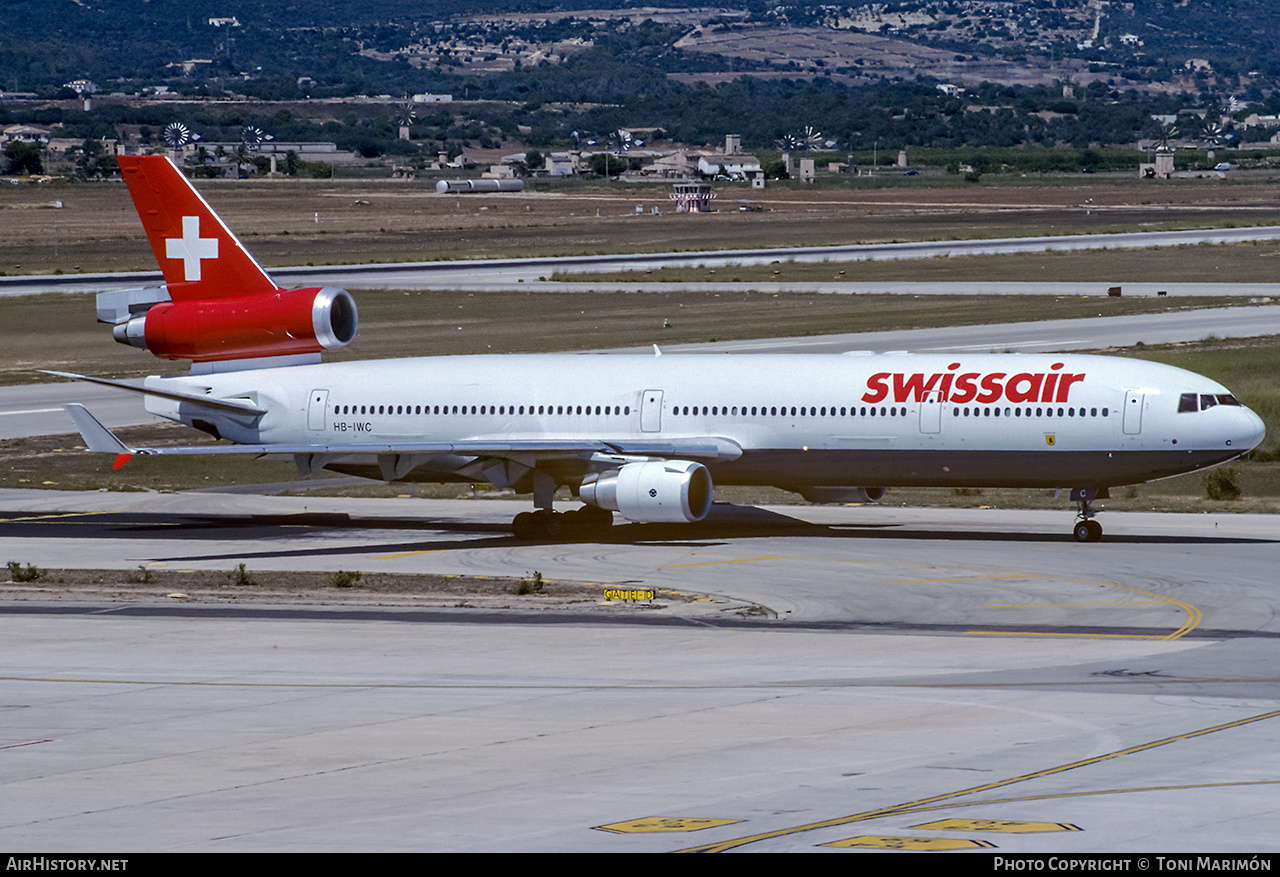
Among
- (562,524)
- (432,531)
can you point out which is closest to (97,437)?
(432,531)

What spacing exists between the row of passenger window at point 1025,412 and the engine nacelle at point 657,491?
661 centimetres

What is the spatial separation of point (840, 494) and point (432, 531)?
36.5 feet

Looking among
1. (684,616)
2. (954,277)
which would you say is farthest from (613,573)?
(954,277)

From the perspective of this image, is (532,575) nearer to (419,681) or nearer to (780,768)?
(419,681)

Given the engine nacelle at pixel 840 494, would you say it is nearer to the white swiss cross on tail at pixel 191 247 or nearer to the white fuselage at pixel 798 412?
the white fuselage at pixel 798 412

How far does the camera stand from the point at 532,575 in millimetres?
42438

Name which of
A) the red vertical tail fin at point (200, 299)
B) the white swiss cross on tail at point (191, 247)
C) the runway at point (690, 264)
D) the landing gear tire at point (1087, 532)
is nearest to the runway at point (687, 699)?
the landing gear tire at point (1087, 532)

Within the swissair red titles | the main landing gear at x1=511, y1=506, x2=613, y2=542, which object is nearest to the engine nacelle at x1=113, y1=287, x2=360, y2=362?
the main landing gear at x1=511, y1=506, x2=613, y2=542

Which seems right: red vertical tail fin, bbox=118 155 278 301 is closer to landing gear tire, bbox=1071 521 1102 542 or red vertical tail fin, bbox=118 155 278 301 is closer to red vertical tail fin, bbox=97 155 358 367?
red vertical tail fin, bbox=97 155 358 367

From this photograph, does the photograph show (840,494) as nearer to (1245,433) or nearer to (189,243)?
(1245,433)

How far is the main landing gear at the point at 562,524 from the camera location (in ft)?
159

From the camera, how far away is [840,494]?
1945 inches

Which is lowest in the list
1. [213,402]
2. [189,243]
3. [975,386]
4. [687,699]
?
[687,699]
